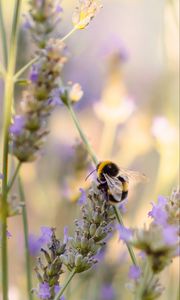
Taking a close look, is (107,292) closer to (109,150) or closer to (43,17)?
(109,150)

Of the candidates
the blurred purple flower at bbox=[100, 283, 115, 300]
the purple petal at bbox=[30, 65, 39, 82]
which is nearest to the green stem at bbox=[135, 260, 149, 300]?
the purple petal at bbox=[30, 65, 39, 82]

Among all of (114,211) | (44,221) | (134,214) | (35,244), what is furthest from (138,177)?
(44,221)

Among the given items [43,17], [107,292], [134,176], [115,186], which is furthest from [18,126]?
[107,292]

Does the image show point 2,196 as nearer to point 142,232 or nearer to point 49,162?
point 142,232

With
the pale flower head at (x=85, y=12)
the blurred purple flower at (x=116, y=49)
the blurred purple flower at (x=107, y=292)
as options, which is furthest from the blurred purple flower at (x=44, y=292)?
the blurred purple flower at (x=116, y=49)

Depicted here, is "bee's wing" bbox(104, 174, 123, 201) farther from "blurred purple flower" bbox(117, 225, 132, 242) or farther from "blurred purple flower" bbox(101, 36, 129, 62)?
"blurred purple flower" bbox(101, 36, 129, 62)

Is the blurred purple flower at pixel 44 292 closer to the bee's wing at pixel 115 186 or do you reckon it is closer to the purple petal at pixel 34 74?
the bee's wing at pixel 115 186

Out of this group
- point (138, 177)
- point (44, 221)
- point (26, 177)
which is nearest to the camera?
point (138, 177)
